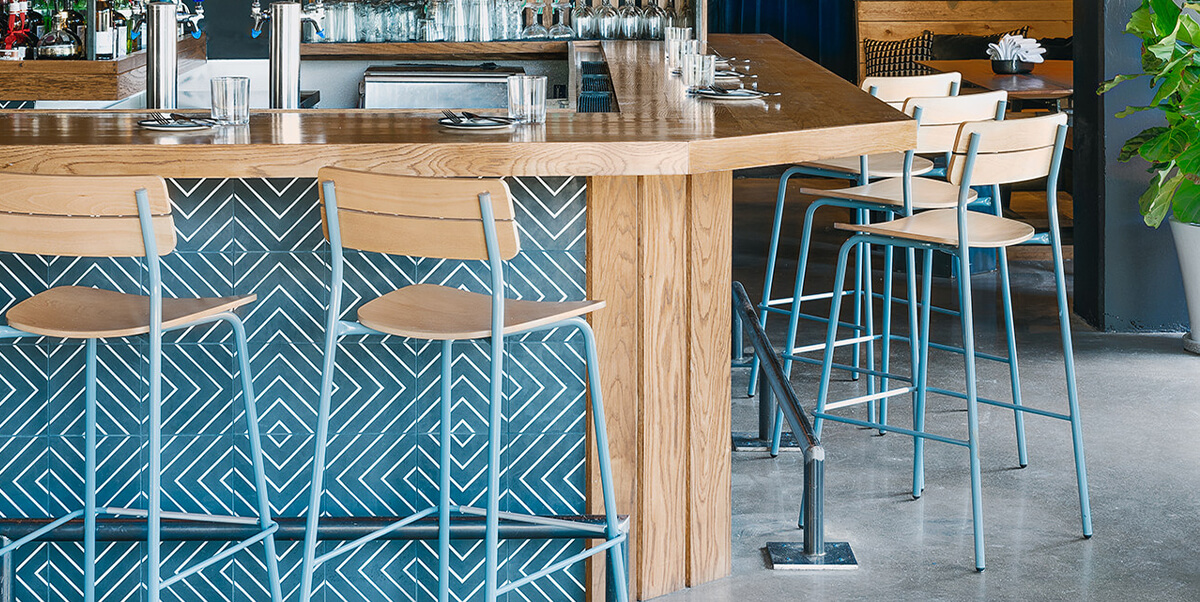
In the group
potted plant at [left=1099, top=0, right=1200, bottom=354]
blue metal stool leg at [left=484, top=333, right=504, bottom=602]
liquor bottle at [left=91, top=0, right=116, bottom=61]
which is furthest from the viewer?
potted plant at [left=1099, top=0, right=1200, bottom=354]

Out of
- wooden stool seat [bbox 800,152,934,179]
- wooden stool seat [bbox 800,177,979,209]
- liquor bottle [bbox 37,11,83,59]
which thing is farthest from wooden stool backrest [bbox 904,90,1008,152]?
liquor bottle [bbox 37,11,83,59]

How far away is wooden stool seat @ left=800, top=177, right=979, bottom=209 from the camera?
3.87 metres

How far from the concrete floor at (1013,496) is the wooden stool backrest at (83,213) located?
4.83 feet

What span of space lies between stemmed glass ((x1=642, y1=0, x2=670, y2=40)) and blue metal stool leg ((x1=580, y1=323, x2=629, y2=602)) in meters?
3.34

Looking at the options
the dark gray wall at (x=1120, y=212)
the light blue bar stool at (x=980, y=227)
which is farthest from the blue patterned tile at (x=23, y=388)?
the dark gray wall at (x=1120, y=212)

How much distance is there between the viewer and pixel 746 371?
5.10 m

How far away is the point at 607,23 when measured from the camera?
5801 mm

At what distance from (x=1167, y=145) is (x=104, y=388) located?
3.77 meters

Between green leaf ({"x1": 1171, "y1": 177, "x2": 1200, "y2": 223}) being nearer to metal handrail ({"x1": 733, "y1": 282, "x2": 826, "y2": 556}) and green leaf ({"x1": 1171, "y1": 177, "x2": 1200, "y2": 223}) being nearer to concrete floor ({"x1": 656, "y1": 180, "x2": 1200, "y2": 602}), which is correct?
concrete floor ({"x1": 656, "y1": 180, "x2": 1200, "y2": 602})

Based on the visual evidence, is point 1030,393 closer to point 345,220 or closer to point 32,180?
point 345,220

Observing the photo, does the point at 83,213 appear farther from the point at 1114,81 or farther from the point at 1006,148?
the point at 1114,81

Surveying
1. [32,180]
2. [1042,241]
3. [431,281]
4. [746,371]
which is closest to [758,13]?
[1042,241]

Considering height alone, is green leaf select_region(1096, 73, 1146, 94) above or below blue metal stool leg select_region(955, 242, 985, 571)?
above

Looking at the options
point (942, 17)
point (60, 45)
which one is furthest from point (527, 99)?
point (942, 17)
